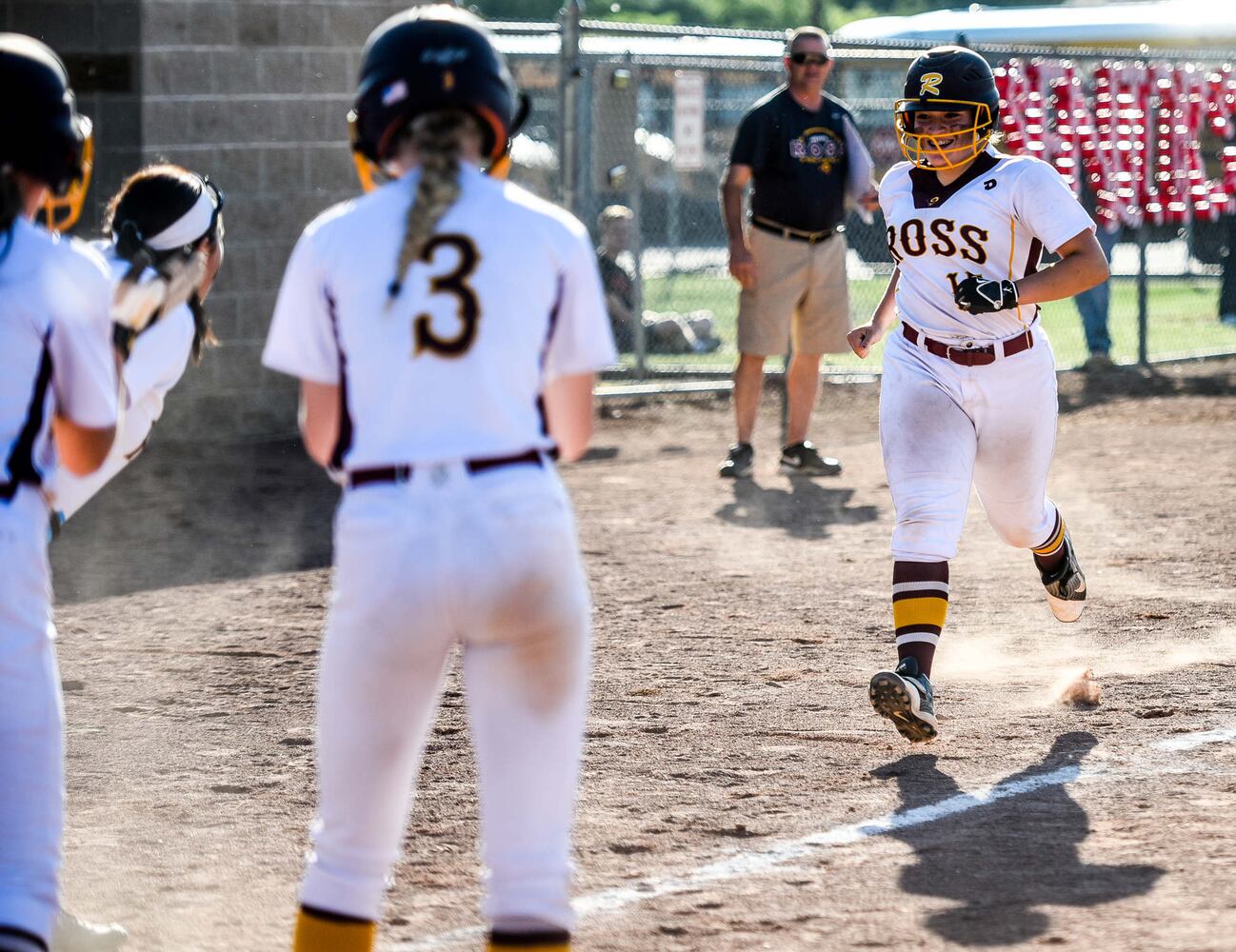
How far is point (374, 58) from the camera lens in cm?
300

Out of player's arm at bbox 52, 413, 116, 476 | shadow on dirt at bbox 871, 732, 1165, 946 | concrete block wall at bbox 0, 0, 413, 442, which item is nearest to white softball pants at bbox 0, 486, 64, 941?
player's arm at bbox 52, 413, 116, 476

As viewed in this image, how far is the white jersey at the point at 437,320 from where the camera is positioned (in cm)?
284

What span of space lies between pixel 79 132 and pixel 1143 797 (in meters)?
3.30

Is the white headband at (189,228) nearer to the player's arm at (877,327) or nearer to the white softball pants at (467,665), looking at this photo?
the white softball pants at (467,665)

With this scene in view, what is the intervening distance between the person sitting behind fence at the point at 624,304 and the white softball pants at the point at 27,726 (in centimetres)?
1054

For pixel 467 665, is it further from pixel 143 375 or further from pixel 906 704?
pixel 906 704

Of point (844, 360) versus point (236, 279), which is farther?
point (844, 360)

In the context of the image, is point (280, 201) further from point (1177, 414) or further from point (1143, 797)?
point (1143, 797)

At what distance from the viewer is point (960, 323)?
579 cm

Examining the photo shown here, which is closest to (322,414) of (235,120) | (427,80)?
(427,80)

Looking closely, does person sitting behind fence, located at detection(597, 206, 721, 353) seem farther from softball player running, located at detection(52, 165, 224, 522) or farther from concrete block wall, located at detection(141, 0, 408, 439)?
softball player running, located at detection(52, 165, 224, 522)

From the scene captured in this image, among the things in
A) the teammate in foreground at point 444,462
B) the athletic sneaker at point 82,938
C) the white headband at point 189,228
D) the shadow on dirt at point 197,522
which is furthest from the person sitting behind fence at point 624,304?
the teammate in foreground at point 444,462

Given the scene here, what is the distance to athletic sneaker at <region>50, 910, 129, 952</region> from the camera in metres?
3.91

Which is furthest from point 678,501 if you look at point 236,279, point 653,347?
point 653,347
